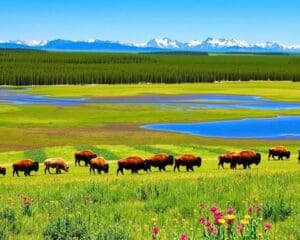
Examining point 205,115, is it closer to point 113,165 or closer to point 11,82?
point 113,165

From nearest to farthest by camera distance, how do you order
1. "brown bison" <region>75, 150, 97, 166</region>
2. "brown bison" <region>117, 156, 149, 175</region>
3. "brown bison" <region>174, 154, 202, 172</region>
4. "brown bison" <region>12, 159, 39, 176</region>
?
"brown bison" <region>117, 156, 149, 175</region> → "brown bison" <region>12, 159, 39, 176</region> → "brown bison" <region>174, 154, 202, 172</region> → "brown bison" <region>75, 150, 97, 166</region>

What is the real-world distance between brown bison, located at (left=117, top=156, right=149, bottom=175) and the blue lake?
2692cm

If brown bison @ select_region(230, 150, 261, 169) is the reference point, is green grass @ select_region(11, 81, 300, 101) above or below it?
below

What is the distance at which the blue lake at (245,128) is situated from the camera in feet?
185

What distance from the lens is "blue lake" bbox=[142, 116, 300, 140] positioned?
56312 millimetres

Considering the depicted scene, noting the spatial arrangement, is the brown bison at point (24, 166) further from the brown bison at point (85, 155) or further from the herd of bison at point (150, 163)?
the brown bison at point (85, 155)

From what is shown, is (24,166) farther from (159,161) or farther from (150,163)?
(159,161)

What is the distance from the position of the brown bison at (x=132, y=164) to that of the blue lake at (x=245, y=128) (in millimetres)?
26925

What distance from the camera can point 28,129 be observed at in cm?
6050

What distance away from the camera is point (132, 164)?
28.4 meters

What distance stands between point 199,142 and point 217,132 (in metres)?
8.57

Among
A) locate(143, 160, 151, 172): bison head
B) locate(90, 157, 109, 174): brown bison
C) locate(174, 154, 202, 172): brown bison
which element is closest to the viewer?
locate(90, 157, 109, 174): brown bison

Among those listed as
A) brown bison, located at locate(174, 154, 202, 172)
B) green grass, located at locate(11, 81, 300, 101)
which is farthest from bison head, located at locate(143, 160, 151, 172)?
green grass, located at locate(11, 81, 300, 101)

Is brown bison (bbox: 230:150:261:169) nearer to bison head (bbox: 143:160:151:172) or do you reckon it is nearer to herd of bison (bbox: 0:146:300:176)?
herd of bison (bbox: 0:146:300:176)
